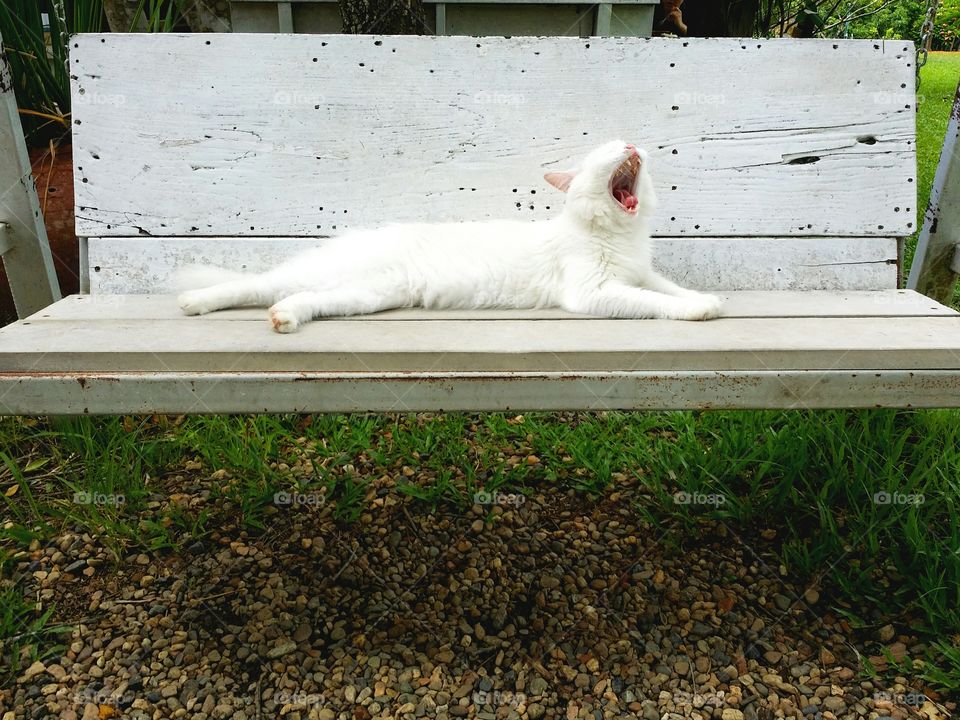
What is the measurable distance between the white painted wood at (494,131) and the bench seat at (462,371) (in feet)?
2.80

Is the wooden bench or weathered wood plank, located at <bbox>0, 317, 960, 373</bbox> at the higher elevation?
the wooden bench

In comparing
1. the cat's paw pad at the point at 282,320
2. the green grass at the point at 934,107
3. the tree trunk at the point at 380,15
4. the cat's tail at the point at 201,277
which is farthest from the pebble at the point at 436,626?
the green grass at the point at 934,107

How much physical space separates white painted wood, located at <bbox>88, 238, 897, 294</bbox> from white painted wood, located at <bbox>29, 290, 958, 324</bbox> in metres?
0.18

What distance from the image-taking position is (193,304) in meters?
1.74

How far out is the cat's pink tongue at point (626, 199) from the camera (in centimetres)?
207

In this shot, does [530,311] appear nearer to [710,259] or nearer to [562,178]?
[562,178]

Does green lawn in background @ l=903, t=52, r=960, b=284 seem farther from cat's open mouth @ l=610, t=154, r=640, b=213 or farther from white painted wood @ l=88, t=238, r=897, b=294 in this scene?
cat's open mouth @ l=610, t=154, r=640, b=213

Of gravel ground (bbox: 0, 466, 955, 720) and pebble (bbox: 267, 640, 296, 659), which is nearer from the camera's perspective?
gravel ground (bbox: 0, 466, 955, 720)

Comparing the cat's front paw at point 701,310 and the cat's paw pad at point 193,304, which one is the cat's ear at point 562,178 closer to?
the cat's front paw at point 701,310

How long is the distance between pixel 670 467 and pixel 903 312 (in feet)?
3.04

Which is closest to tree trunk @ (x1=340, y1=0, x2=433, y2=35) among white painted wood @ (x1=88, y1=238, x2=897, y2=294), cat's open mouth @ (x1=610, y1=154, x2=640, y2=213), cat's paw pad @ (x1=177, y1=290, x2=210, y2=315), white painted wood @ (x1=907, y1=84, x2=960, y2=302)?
white painted wood @ (x1=88, y1=238, x2=897, y2=294)

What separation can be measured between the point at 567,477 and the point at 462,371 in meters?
1.40

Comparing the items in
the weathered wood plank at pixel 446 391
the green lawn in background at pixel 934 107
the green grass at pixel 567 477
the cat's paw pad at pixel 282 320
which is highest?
the green lawn in background at pixel 934 107

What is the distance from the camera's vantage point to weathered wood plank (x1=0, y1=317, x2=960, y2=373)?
138 centimetres
